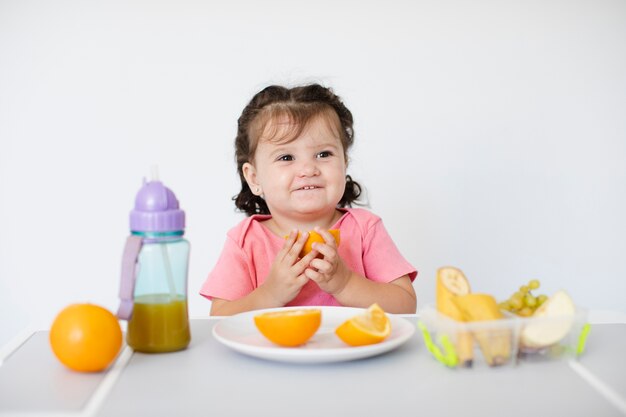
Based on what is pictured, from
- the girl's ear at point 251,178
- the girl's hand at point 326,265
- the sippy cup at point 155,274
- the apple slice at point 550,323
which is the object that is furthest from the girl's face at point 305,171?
the apple slice at point 550,323

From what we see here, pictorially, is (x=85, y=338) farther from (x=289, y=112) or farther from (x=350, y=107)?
(x=350, y=107)

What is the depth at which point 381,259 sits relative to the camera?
68.7 inches

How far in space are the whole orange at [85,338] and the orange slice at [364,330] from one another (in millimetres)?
296

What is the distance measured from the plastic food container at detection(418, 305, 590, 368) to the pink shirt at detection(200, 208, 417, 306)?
73 cm

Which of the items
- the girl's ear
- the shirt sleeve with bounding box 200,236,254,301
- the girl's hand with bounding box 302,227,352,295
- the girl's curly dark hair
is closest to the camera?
the girl's hand with bounding box 302,227,352,295

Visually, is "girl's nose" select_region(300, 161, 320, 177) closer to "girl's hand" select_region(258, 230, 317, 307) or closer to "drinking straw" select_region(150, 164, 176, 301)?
"girl's hand" select_region(258, 230, 317, 307)

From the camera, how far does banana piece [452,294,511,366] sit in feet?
3.06

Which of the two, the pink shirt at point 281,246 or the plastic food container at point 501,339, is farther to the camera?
the pink shirt at point 281,246

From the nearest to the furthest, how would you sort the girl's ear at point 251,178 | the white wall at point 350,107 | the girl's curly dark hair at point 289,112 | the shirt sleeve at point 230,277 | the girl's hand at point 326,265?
1. the girl's hand at point 326,265
2. the shirt sleeve at point 230,277
3. the girl's curly dark hair at point 289,112
4. the girl's ear at point 251,178
5. the white wall at point 350,107

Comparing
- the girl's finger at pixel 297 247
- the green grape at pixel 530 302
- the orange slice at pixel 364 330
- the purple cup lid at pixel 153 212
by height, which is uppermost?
the purple cup lid at pixel 153 212

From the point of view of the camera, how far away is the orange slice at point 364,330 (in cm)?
98

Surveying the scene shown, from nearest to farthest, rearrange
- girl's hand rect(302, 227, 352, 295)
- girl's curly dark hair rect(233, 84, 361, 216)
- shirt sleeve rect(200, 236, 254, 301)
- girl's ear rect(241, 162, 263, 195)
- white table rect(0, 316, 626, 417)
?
white table rect(0, 316, 626, 417)
girl's hand rect(302, 227, 352, 295)
shirt sleeve rect(200, 236, 254, 301)
girl's curly dark hair rect(233, 84, 361, 216)
girl's ear rect(241, 162, 263, 195)

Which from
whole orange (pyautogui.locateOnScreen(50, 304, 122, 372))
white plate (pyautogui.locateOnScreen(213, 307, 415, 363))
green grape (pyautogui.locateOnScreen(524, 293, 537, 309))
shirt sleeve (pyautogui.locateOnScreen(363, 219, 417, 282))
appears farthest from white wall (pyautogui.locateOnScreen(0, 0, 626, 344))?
whole orange (pyautogui.locateOnScreen(50, 304, 122, 372))

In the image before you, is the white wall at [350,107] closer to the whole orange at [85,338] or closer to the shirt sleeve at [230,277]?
the shirt sleeve at [230,277]
